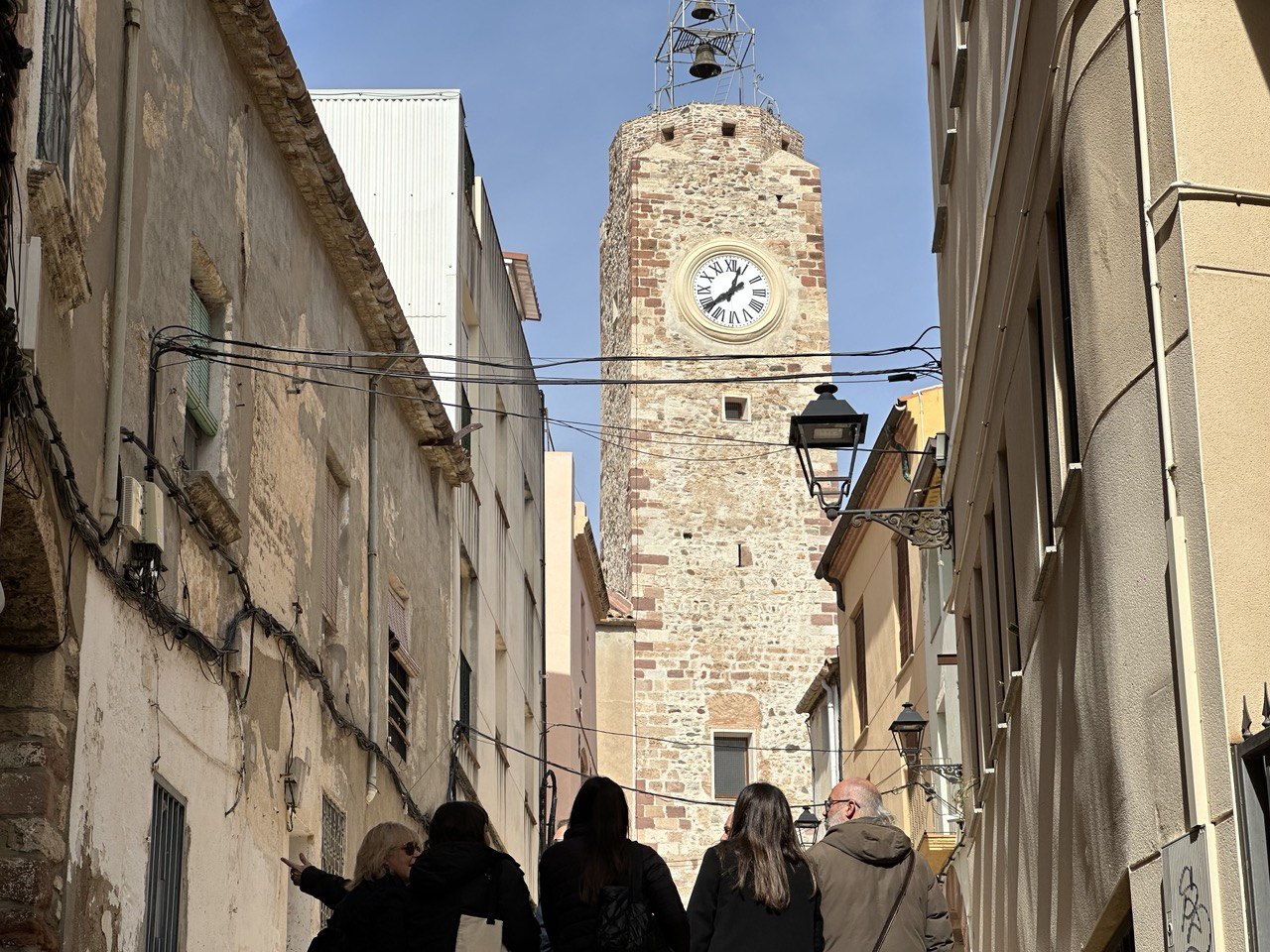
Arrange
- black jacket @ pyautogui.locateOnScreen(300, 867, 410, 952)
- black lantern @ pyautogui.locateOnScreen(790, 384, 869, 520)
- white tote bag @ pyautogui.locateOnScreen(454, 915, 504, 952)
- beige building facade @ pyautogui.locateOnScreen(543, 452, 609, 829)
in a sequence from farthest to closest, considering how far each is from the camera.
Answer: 1. beige building facade @ pyautogui.locateOnScreen(543, 452, 609, 829)
2. black lantern @ pyautogui.locateOnScreen(790, 384, 869, 520)
3. black jacket @ pyautogui.locateOnScreen(300, 867, 410, 952)
4. white tote bag @ pyautogui.locateOnScreen(454, 915, 504, 952)

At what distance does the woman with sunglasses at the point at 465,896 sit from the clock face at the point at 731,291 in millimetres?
34543

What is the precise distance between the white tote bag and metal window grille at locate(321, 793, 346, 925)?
20.4 feet

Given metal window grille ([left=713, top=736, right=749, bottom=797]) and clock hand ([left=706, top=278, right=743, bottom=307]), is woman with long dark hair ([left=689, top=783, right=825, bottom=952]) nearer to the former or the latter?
metal window grille ([left=713, top=736, right=749, bottom=797])

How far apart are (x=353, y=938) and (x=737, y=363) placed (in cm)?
3489

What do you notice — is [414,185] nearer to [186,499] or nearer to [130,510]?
[186,499]

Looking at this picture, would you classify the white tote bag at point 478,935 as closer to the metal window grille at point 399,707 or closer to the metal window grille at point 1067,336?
the metal window grille at point 1067,336

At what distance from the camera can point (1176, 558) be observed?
573 cm

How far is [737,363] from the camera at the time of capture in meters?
41.7

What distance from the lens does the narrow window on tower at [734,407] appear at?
41.0 m

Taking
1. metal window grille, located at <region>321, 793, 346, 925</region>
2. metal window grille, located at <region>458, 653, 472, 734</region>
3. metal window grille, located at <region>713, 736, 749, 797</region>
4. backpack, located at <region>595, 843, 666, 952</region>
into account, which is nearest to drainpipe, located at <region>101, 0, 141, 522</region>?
backpack, located at <region>595, 843, 666, 952</region>

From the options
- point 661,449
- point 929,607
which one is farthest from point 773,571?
point 929,607

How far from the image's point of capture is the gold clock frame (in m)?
41.2

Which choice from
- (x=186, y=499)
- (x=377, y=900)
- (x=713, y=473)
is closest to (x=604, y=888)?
(x=377, y=900)

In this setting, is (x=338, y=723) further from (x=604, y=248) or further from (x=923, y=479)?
(x=604, y=248)
